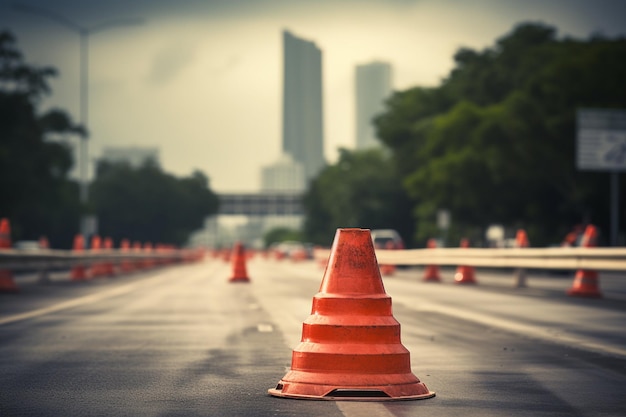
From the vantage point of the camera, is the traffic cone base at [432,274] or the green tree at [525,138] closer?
the traffic cone base at [432,274]

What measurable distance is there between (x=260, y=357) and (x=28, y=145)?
236 ft

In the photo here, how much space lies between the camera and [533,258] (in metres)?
25.3

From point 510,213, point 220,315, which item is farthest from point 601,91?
point 220,315

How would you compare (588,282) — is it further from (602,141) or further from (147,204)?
(147,204)

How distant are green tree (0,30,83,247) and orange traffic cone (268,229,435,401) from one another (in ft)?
219

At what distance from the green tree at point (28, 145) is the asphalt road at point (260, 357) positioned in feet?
187

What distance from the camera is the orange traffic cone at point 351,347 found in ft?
27.4

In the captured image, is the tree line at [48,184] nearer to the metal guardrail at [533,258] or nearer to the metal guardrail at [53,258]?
the metal guardrail at [53,258]

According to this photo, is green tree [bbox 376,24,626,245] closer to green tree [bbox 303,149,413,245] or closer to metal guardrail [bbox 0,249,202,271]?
metal guardrail [bbox 0,249,202,271]

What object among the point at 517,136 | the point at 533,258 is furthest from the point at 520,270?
the point at 517,136

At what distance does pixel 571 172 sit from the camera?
6381cm

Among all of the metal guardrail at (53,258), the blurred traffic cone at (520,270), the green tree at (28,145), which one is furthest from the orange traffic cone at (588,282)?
the green tree at (28,145)

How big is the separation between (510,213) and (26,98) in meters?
29.9

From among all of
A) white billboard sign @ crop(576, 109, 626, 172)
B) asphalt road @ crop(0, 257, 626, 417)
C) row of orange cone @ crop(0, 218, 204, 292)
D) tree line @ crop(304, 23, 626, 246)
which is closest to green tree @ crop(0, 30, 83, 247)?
row of orange cone @ crop(0, 218, 204, 292)
